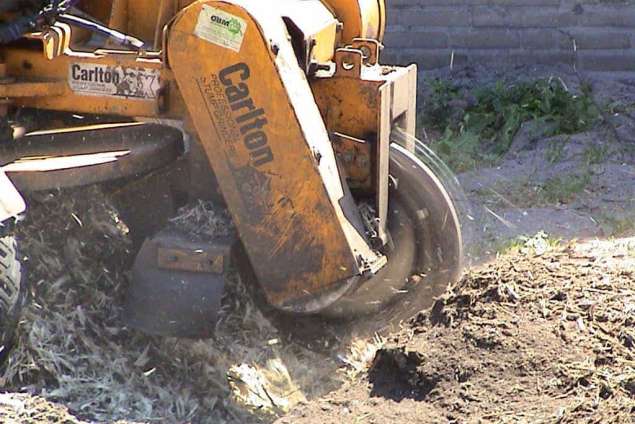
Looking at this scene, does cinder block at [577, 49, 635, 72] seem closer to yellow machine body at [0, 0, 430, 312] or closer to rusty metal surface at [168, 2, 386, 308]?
yellow machine body at [0, 0, 430, 312]

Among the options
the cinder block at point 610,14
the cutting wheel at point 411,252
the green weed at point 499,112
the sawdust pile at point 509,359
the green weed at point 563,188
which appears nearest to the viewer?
the sawdust pile at point 509,359

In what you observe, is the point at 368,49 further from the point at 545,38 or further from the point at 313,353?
the point at 545,38

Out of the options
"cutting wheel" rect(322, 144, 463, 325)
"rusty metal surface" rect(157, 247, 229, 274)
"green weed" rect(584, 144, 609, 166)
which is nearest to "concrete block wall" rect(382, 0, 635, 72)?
"green weed" rect(584, 144, 609, 166)

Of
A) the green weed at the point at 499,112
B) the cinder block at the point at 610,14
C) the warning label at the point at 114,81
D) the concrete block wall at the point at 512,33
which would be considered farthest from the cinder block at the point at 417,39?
the warning label at the point at 114,81

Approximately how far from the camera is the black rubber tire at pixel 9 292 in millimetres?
4398

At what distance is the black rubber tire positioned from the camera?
14.4ft

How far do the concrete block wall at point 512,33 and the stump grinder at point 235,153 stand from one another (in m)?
4.11

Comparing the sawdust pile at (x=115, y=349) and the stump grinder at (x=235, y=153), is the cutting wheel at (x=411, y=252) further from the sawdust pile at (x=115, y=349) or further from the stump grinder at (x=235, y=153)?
the sawdust pile at (x=115, y=349)

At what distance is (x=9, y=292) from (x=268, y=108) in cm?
114

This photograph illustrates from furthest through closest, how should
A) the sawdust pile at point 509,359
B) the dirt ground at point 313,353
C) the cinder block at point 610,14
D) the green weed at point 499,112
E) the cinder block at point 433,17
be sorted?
the cinder block at point 433,17
the cinder block at point 610,14
the green weed at point 499,112
the dirt ground at point 313,353
the sawdust pile at point 509,359

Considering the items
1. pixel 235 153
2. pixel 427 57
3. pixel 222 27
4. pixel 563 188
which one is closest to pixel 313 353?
pixel 235 153

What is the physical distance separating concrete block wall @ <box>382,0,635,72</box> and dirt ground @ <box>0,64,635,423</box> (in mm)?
3938

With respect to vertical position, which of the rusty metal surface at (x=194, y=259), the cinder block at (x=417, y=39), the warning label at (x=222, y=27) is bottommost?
the cinder block at (x=417, y=39)

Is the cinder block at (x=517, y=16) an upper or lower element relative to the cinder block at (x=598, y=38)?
upper
